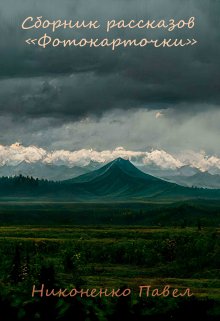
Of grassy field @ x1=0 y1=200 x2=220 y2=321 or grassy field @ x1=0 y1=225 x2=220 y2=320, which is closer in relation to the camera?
grassy field @ x1=0 y1=200 x2=220 y2=321

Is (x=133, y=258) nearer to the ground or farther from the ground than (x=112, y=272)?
farther from the ground

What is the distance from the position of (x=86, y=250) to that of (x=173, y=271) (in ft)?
87.6

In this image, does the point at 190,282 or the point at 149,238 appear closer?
the point at 190,282

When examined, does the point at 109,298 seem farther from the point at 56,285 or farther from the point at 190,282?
the point at 190,282

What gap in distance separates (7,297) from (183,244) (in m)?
97.2

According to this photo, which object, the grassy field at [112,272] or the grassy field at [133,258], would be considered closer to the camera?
the grassy field at [112,272]

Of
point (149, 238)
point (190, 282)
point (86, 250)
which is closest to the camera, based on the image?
point (190, 282)

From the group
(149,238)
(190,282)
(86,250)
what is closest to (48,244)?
(86,250)

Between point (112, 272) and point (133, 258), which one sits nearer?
point (112, 272)

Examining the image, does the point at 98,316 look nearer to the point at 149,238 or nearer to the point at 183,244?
the point at 183,244

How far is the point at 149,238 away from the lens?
5512 inches

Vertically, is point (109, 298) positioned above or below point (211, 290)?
above

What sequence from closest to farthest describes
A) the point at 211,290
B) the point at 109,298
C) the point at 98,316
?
the point at 98,316
the point at 109,298
the point at 211,290

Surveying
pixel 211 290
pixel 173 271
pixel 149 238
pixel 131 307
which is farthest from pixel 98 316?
pixel 149 238
